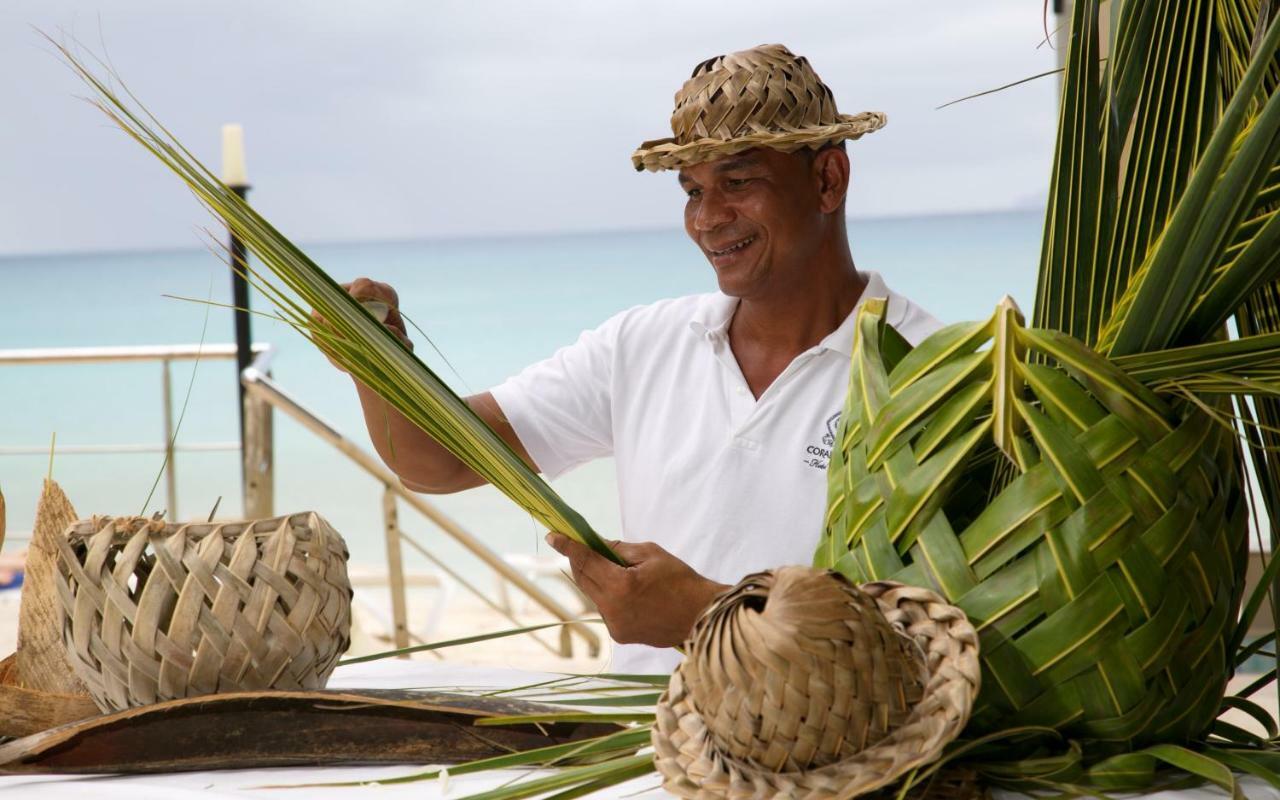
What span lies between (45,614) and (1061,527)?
779 millimetres

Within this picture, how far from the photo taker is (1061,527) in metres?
0.56

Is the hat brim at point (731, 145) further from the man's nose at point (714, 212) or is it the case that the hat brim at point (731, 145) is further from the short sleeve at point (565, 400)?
the short sleeve at point (565, 400)

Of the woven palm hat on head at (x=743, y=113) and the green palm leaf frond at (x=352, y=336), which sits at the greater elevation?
the woven palm hat on head at (x=743, y=113)

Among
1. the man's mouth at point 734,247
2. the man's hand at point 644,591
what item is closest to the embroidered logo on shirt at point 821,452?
the man's mouth at point 734,247

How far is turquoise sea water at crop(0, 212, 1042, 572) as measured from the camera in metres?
13.2

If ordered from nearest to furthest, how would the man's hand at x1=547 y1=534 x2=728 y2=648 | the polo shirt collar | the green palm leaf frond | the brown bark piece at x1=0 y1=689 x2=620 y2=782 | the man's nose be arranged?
the green palm leaf frond, the brown bark piece at x1=0 y1=689 x2=620 y2=782, the man's hand at x1=547 y1=534 x2=728 y2=648, the man's nose, the polo shirt collar

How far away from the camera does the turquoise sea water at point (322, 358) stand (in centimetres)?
1320

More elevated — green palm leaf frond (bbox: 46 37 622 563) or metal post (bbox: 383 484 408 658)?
green palm leaf frond (bbox: 46 37 622 563)

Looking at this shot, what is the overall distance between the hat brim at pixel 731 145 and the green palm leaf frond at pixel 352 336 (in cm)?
69

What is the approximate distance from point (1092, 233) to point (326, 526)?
56cm

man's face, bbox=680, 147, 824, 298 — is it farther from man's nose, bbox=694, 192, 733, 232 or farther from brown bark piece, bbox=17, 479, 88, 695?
brown bark piece, bbox=17, 479, 88, 695

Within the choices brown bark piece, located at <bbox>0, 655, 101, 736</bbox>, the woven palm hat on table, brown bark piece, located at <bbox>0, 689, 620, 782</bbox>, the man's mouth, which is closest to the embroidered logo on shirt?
the man's mouth

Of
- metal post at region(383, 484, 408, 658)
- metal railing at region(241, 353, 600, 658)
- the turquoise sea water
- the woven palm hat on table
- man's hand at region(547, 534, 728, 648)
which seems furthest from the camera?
the turquoise sea water

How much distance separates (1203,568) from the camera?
0.59 meters
